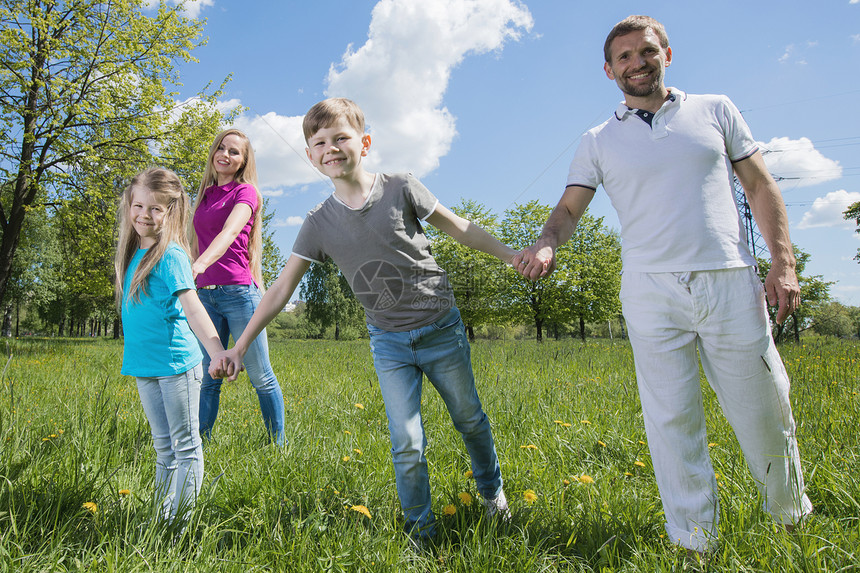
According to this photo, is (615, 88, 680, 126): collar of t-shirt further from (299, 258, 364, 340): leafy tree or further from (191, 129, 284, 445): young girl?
(299, 258, 364, 340): leafy tree

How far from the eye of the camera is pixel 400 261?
221cm

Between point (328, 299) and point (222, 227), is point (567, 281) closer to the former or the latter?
point (328, 299)

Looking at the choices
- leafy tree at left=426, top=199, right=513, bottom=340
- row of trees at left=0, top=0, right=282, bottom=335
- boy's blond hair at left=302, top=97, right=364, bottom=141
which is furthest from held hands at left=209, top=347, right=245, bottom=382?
leafy tree at left=426, top=199, right=513, bottom=340

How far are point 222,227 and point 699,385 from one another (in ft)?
9.11

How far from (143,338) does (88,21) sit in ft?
45.0

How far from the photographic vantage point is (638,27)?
2010 mm

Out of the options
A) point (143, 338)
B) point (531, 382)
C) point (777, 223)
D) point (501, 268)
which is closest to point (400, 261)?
point (143, 338)

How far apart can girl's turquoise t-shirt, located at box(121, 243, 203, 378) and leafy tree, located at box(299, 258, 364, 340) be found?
39822mm

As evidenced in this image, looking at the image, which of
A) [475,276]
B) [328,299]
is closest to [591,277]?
[475,276]

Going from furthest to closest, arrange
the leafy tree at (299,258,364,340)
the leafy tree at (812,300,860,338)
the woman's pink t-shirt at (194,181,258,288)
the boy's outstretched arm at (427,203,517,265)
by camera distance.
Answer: the leafy tree at (812,300,860,338) → the leafy tree at (299,258,364,340) → the woman's pink t-shirt at (194,181,258,288) → the boy's outstretched arm at (427,203,517,265)

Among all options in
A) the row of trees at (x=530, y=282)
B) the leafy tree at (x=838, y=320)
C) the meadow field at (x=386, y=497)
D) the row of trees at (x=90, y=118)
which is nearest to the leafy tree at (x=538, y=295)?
the row of trees at (x=530, y=282)

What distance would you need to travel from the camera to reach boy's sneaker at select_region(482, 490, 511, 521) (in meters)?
2.18

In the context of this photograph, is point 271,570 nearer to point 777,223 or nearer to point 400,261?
point 400,261

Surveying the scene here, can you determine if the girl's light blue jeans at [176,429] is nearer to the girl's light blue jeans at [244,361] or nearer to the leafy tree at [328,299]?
the girl's light blue jeans at [244,361]
